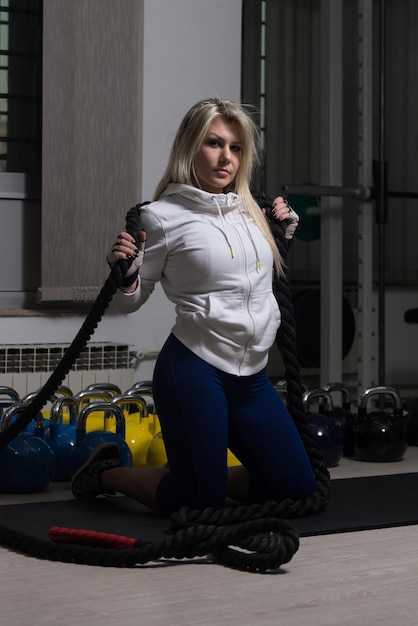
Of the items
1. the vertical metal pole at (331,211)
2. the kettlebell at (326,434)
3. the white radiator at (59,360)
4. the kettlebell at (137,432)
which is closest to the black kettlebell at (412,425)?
the kettlebell at (326,434)

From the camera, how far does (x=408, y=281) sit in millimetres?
6383

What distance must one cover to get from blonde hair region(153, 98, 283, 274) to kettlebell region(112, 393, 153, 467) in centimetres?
74

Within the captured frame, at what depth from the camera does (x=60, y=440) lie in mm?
3006

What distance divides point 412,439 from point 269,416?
4.68ft

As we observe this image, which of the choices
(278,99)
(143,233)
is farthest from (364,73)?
(143,233)

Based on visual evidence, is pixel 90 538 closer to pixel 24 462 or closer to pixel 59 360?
pixel 24 462

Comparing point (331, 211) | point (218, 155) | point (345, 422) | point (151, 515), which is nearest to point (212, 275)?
point (218, 155)

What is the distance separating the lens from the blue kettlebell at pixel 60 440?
300 cm

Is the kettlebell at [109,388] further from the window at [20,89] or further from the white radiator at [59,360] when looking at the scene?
the window at [20,89]

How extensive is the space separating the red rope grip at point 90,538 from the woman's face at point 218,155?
911 mm

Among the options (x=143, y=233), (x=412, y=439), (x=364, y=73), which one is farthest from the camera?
(x=364, y=73)

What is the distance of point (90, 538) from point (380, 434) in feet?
4.76

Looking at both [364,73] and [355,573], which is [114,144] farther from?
[355,573]

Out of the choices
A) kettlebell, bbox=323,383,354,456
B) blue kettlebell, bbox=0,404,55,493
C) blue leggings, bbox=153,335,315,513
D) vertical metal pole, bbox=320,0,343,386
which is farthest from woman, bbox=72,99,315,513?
vertical metal pole, bbox=320,0,343,386
